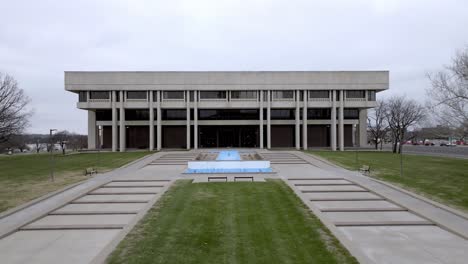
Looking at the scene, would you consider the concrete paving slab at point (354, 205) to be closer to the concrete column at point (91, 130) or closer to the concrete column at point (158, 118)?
the concrete column at point (158, 118)

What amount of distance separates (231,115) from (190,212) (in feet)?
128

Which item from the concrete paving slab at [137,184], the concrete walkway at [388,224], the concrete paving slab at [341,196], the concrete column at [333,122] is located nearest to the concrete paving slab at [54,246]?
the concrete walkway at [388,224]

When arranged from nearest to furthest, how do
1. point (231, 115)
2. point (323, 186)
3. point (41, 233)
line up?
point (41, 233) < point (323, 186) < point (231, 115)

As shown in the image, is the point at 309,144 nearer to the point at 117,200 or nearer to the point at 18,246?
the point at 117,200

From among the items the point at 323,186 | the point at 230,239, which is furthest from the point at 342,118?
the point at 230,239

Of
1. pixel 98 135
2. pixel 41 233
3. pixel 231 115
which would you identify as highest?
pixel 231 115

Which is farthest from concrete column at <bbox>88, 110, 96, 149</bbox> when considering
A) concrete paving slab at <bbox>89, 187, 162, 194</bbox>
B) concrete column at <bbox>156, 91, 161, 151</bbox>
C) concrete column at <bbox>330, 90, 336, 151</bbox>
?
concrete column at <bbox>330, 90, 336, 151</bbox>

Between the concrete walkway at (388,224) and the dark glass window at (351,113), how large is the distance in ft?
118

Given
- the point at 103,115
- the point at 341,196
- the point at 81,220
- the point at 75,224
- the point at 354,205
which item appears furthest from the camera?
the point at 103,115

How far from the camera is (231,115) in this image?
5000cm

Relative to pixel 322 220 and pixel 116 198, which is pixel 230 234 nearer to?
pixel 322 220

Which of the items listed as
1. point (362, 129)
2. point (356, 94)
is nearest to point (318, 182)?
point (356, 94)

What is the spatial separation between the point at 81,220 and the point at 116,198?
352cm

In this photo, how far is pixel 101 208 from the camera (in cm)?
1274
